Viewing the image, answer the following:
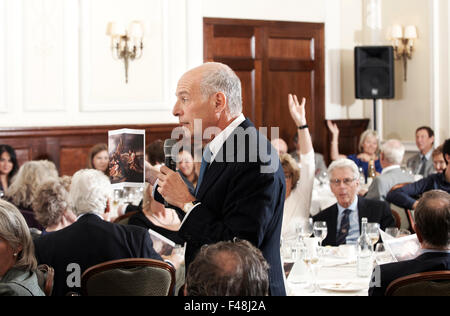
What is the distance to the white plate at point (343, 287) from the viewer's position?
305 cm

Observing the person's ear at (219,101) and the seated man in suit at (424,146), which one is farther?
the seated man in suit at (424,146)

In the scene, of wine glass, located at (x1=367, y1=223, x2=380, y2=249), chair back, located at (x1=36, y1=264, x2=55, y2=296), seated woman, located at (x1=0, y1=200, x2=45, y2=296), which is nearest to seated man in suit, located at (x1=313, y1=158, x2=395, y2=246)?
wine glass, located at (x1=367, y1=223, x2=380, y2=249)

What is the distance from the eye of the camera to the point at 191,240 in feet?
6.63

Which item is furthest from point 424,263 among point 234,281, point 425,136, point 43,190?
point 425,136

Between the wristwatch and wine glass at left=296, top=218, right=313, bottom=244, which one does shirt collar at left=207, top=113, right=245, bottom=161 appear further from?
wine glass at left=296, top=218, right=313, bottom=244

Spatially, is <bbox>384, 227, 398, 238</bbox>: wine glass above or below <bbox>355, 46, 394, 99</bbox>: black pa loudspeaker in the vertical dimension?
below

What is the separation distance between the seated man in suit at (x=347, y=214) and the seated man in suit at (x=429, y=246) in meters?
1.43

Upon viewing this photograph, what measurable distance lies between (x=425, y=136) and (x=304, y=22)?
8.28 feet

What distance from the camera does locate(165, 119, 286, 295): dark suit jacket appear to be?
1969 mm

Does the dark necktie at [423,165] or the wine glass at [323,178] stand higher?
the dark necktie at [423,165]

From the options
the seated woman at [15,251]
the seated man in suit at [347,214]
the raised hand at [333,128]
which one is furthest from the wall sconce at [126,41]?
the seated woman at [15,251]

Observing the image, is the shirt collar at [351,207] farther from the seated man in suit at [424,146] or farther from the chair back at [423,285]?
the seated man in suit at [424,146]

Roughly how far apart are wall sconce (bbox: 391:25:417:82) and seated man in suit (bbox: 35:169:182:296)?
6977mm

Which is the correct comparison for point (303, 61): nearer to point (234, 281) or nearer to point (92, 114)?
point (92, 114)
